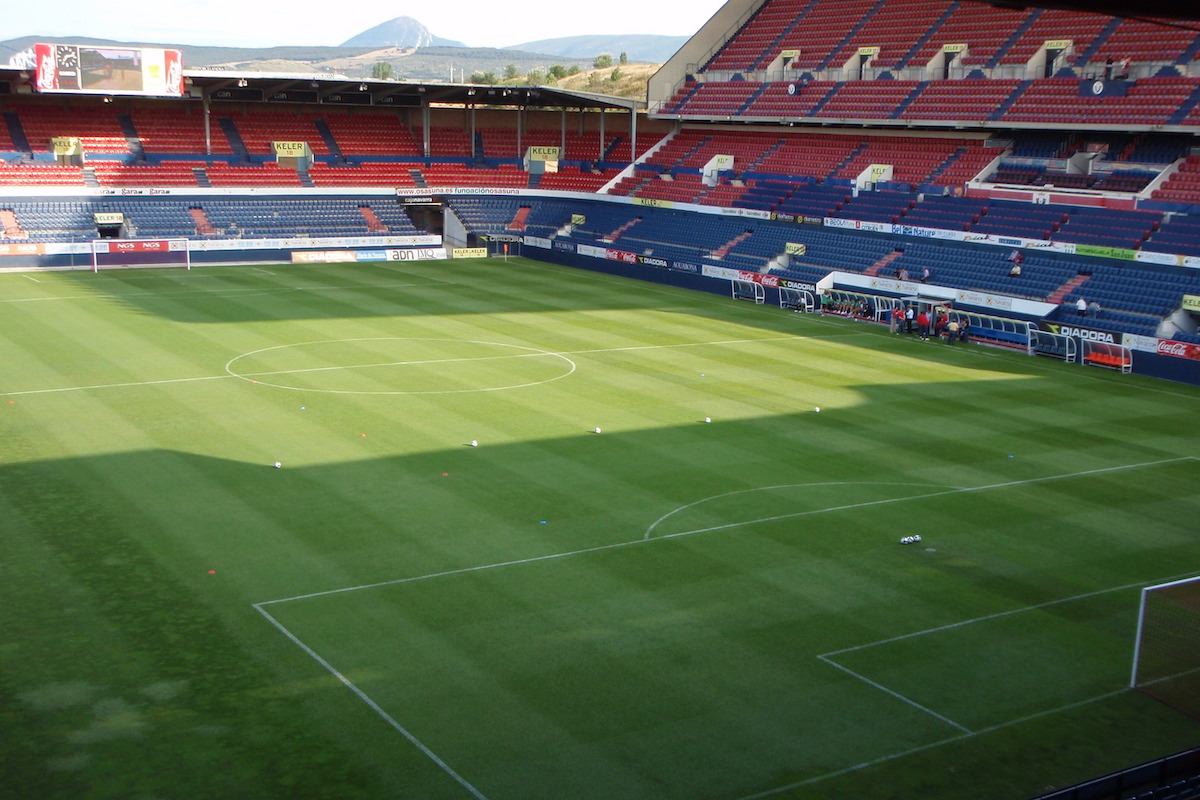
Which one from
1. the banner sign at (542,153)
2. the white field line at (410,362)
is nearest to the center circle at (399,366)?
the white field line at (410,362)

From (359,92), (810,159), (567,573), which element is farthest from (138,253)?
(567,573)

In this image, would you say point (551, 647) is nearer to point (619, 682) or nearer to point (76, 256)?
point (619, 682)

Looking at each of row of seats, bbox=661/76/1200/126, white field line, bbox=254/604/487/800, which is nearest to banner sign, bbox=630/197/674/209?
row of seats, bbox=661/76/1200/126

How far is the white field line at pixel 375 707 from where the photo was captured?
11242 millimetres

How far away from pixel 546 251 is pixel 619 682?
4496 centimetres

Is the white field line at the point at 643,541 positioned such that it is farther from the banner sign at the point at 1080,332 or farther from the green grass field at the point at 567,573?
the banner sign at the point at 1080,332

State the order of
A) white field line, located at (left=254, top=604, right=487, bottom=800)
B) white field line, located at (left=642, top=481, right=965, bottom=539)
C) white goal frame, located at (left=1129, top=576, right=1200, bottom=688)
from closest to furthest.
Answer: white field line, located at (left=254, top=604, right=487, bottom=800) < white goal frame, located at (left=1129, top=576, right=1200, bottom=688) < white field line, located at (left=642, top=481, right=965, bottom=539)

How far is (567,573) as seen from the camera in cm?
1650

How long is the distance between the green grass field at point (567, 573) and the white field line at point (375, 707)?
0.04 metres

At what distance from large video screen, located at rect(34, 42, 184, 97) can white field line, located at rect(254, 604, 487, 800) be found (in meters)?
44.1

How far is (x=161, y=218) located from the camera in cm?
5334

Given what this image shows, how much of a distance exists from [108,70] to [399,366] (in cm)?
3140

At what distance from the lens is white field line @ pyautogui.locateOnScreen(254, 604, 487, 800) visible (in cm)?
1124

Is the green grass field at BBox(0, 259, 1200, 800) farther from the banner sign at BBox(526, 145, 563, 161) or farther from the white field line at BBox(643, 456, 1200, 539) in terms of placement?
the banner sign at BBox(526, 145, 563, 161)
